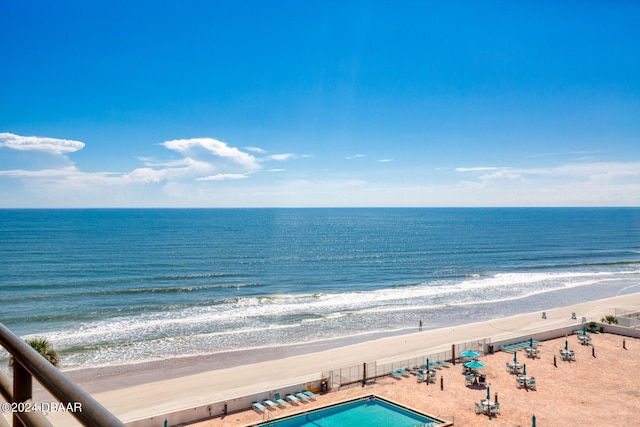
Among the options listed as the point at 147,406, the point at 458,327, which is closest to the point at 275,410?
the point at 147,406

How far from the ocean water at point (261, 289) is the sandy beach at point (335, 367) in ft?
8.33

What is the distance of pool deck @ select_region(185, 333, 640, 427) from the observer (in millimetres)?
21141

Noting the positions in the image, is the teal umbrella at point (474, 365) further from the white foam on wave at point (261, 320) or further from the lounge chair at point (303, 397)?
the white foam on wave at point (261, 320)

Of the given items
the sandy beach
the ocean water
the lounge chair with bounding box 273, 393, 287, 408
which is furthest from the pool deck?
the ocean water

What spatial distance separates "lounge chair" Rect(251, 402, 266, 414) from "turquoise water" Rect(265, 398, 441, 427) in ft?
5.70

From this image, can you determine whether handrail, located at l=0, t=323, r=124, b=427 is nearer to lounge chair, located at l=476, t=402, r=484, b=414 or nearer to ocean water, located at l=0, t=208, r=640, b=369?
lounge chair, located at l=476, t=402, r=484, b=414

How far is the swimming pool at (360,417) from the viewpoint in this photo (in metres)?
20.5

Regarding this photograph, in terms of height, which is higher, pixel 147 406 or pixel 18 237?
pixel 18 237

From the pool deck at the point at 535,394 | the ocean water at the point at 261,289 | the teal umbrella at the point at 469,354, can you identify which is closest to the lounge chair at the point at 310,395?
the pool deck at the point at 535,394

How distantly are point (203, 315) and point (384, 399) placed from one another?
24284mm

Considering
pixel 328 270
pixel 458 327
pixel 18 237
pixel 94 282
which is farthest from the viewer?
A: pixel 18 237

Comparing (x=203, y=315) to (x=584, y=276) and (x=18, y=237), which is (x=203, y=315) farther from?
(x=18, y=237)

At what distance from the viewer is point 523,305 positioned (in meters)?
48.6

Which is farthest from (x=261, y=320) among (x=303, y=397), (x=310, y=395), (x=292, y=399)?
(x=292, y=399)
